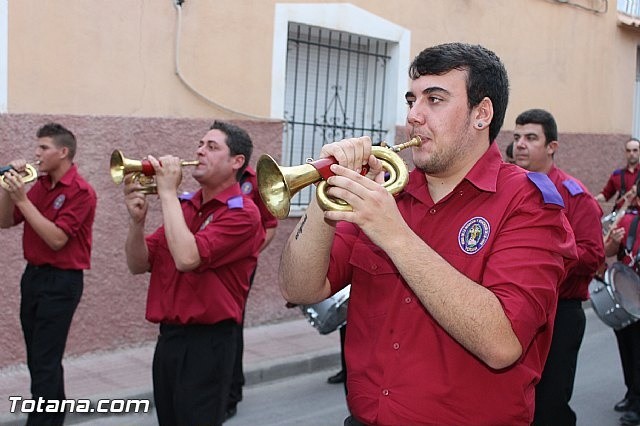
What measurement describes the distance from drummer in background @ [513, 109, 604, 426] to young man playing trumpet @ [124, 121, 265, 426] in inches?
70.5

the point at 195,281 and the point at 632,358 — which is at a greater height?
the point at 195,281

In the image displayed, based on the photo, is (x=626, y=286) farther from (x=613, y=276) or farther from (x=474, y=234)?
(x=474, y=234)

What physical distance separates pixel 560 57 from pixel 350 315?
33.4 feet

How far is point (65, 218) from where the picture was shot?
18.0 ft

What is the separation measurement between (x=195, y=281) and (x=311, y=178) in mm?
1952

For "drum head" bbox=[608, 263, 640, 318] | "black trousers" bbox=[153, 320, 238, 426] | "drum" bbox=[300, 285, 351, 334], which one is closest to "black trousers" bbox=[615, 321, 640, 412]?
"drum head" bbox=[608, 263, 640, 318]

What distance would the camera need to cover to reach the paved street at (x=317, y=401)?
6.04 m

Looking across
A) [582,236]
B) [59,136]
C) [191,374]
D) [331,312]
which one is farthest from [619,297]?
[59,136]

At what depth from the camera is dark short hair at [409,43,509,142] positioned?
2.55 metres

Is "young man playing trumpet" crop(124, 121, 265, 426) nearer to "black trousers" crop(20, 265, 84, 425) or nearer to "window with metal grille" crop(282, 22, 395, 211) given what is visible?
"black trousers" crop(20, 265, 84, 425)

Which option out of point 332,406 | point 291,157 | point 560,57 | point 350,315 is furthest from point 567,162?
point 350,315

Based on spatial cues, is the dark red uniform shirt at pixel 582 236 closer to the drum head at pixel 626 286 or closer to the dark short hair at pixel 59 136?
the drum head at pixel 626 286

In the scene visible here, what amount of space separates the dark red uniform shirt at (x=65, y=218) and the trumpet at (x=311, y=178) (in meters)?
3.08

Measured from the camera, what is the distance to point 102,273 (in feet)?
23.3
